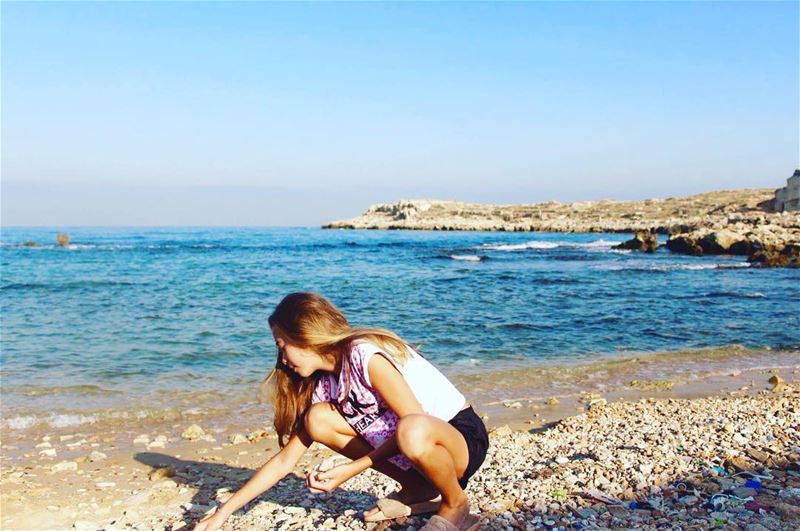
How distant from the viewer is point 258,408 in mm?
7867

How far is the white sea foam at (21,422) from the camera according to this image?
7.11 metres

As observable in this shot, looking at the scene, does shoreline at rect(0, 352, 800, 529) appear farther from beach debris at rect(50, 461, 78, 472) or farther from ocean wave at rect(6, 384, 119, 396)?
ocean wave at rect(6, 384, 119, 396)

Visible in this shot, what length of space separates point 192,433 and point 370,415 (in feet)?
12.8

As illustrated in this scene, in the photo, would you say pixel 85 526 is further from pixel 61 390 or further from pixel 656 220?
pixel 656 220

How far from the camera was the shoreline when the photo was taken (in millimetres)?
4488

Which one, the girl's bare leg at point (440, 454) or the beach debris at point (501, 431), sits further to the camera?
the beach debris at point (501, 431)

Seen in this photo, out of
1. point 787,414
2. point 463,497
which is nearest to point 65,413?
point 463,497

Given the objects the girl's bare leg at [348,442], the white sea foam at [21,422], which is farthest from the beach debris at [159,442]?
the girl's bare leg at [348,442]

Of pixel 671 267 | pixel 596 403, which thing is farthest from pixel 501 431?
pixel 671 267

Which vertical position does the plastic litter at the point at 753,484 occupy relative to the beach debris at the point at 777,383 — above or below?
above

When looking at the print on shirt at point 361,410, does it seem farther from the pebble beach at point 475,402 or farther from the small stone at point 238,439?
the small stone at point 238,439

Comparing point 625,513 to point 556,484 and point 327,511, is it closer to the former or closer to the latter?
point 556,484

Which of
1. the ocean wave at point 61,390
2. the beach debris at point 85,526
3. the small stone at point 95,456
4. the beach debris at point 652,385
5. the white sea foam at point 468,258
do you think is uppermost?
the white sea foam at point 468,258

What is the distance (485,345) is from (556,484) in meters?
7.14
